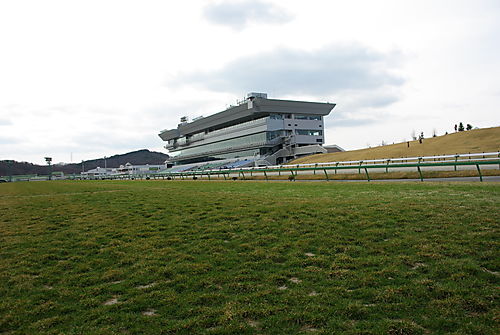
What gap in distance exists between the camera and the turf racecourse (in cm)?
376

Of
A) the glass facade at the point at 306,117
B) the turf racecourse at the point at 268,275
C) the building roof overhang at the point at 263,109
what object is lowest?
the turf racecourse at the point at 268,275

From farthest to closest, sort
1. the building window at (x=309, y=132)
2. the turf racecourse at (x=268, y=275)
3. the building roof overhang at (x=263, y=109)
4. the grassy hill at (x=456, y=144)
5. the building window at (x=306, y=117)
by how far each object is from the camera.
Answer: the building window at (x=306, y=117) → the building window at (x=309, y=132) → the building roof overhang at (x=263, y=109) → the grassy hill at (x=456, y=144) → the turf racecourse at (x=268, y=275)

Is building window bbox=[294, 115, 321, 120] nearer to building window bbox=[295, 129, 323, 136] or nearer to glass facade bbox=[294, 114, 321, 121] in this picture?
glass facade bbox=[294, 114, 321, 121]

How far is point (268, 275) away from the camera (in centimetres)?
512

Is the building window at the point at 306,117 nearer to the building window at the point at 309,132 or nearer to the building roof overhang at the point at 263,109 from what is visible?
the building roof overhang at the point at 263,109

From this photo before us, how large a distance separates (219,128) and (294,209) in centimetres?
10172

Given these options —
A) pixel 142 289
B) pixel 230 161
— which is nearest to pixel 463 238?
pixel 142 289

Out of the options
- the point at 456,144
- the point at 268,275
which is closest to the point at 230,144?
the point at 456,144

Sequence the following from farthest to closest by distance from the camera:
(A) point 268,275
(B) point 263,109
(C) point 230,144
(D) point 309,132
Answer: (C) point 230,144 < (D) point 309,132 < (B) point 263,109 < (A) point 268,275

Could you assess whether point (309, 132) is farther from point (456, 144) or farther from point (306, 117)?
point (456, 144)

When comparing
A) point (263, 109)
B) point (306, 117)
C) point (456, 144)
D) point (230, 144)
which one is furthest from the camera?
point (230, 144)

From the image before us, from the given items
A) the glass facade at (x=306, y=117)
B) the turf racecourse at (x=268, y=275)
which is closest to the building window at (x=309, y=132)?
the glass facade at (x=306, y=117)

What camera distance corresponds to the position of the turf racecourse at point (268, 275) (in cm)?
376

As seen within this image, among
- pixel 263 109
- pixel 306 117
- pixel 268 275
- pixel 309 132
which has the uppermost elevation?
pixel 263 109
